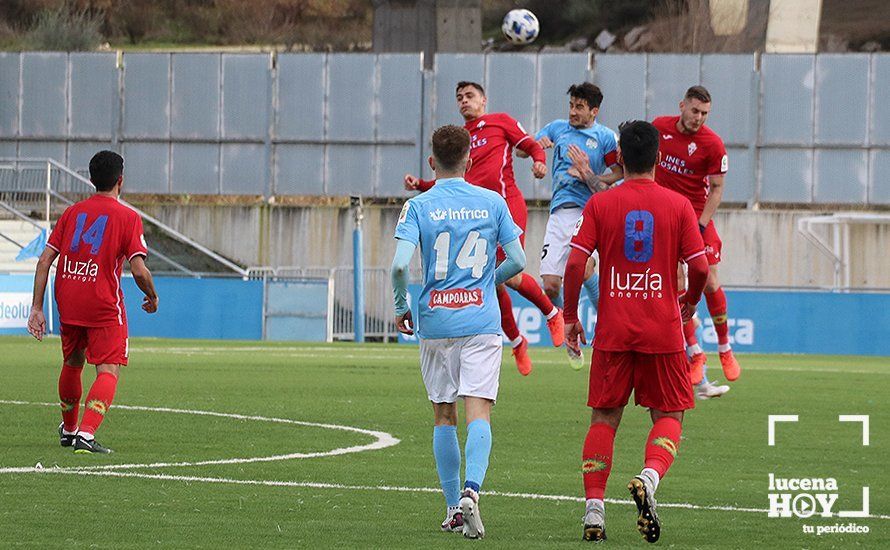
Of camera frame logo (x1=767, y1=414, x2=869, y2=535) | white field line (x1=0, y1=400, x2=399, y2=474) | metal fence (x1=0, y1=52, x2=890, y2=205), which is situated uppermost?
metal fence (x1=0, y1=52, x2=890, y2=205)

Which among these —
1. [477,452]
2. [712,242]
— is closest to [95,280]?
[477,452]

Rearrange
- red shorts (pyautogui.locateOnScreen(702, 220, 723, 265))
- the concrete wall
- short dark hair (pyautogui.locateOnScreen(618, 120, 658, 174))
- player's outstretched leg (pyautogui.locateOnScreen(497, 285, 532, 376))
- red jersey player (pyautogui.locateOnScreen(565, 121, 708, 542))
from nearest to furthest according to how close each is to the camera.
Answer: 1. red jersey player (pyautogui.locateOnScreen(565, 121, 708, 542))
2. short dark hair (pyautogui.locateOnScreen(618, 120, 658, 174))
3. player's outstretched leg (pyautogui.locateOnScreen(497, 285, 532, 376))
4. red shorts (pyautogui.locateOnScreen(702, 220, 723, 265))
5. the concrete wall

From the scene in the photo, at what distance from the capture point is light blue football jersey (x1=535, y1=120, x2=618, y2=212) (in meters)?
15.5

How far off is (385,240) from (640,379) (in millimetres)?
29671

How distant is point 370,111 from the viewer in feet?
129

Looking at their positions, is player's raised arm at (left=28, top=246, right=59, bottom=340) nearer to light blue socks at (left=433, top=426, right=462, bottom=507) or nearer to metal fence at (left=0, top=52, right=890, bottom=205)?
light blue socks at (left=433, top=426, right=462, bottom=507)

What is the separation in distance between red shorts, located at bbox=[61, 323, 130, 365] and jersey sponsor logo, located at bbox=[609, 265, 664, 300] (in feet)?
14.0

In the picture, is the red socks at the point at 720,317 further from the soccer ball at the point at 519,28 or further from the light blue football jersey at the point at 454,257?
the soccer ball at the point at 519,28

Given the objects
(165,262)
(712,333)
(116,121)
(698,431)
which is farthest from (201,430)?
(116,121)

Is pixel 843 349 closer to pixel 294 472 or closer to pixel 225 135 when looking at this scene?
pixel 225 135

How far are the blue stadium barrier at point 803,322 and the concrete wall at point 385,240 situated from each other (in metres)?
6.31

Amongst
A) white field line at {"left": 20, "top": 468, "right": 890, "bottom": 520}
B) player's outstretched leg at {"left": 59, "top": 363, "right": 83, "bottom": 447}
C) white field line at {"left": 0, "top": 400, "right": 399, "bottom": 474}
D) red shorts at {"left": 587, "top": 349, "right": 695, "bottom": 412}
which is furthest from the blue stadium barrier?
red shorts at {"left": 587, "top": 349, "right": 695, "bottom": 412}

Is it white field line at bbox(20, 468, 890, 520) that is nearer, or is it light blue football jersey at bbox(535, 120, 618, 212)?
white field line at bbox(20, 468, 890, 520)

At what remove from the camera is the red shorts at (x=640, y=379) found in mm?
8562
